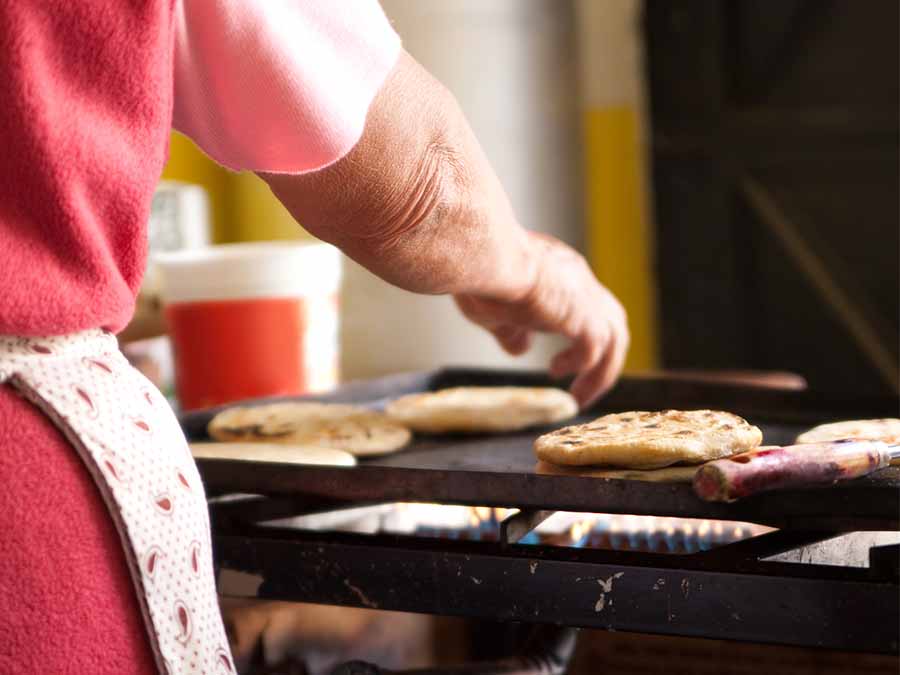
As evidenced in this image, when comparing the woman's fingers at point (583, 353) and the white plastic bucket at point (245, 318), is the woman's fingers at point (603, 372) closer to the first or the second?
the woman's fingers at point (583, 353)

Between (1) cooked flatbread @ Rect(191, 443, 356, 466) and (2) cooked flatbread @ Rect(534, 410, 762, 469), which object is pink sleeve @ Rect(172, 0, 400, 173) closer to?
(2) cooked flatbread @ Rect(534, 410, 762, 469)

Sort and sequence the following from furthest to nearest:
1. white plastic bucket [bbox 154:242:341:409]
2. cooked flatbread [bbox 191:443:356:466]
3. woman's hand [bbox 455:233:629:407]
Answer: white plastic bucket [bbox 154:242:341:409]
woman's hand [bbox 455:233:629:407]
cooked flatbread [bbox 191:443:356:466]

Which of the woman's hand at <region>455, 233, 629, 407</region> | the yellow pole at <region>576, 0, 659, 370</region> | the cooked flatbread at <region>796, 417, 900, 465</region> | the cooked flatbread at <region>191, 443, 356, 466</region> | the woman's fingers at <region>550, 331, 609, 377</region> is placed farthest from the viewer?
the yellow pole at <region>576, 0, 659, 370</region>

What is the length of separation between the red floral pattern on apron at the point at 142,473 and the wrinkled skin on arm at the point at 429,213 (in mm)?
248

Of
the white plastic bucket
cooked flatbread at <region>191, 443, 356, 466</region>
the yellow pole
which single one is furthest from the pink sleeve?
the yellow pole

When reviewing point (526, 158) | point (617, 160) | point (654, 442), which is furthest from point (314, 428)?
point (617, 160)

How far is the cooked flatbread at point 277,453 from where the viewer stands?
1.34 metres

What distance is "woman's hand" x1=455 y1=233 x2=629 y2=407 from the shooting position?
147 cm

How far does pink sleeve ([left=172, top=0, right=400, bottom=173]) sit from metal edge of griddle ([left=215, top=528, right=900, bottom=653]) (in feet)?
1.21

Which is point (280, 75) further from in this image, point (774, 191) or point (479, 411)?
point (774, 191)

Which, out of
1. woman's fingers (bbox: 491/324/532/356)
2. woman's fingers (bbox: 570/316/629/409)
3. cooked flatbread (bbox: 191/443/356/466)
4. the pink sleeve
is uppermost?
the pink sleeve

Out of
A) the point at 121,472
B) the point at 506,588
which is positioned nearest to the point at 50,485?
the point at 121,472

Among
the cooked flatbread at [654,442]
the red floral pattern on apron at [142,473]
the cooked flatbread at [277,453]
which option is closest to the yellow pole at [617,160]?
the cooked flatbread at [277,453]

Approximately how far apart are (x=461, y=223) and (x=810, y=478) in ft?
1.50
